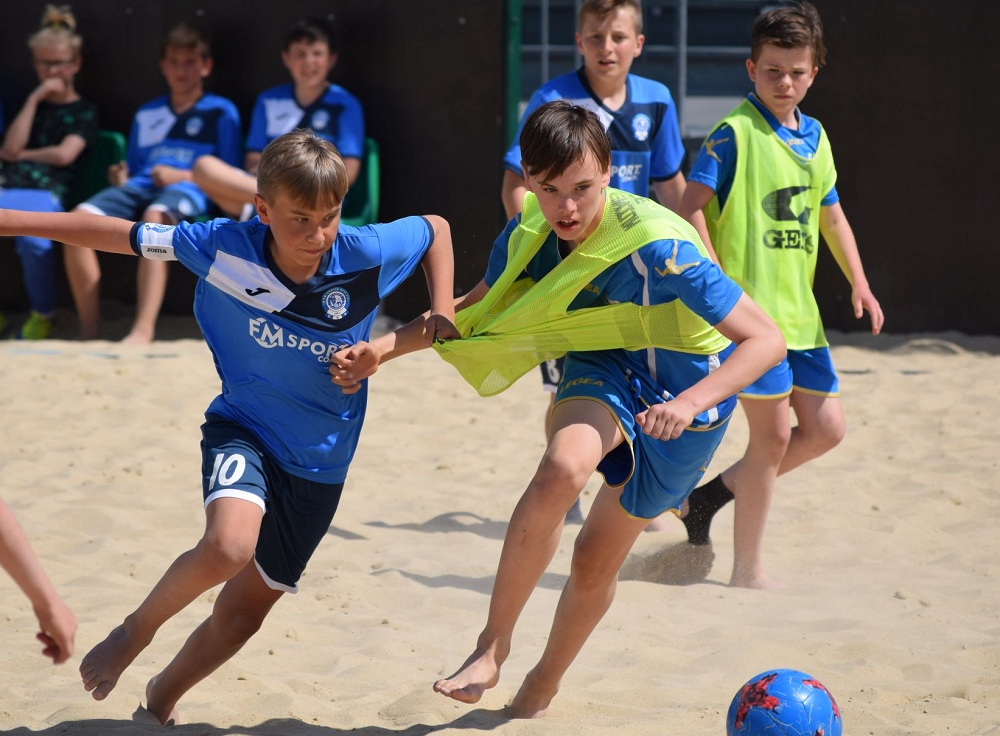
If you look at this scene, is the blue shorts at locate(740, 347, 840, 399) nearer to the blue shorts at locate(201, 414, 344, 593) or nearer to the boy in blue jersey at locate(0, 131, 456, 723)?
the boy in blue jersey at locate(0, 131, 456, 723)

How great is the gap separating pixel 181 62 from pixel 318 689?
19.5 ft

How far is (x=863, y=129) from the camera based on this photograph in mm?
8648

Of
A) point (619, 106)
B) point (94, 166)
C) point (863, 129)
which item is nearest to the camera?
point (619, 106)


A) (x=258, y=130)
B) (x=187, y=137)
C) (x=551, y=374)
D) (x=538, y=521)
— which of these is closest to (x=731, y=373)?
(x=538, y=521)

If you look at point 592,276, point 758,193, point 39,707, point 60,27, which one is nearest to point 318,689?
point 39,707

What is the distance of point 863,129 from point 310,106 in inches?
151

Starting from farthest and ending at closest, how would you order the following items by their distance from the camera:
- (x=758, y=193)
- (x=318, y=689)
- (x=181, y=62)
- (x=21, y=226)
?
(x=181, y=62) → (x=758, y=193) → (x=318, y=689) → (x=21, y=226)

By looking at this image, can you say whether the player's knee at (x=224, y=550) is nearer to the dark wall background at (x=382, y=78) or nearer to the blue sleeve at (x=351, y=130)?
the dark wall background at (x=382, y=78)

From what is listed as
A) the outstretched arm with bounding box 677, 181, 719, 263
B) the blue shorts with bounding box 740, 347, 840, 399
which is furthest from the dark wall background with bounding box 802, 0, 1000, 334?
the outstretched arm with bounding box 677, 181, 719, 263

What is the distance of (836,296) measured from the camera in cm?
877

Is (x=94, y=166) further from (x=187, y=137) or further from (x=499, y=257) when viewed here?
(x=499, y=257)

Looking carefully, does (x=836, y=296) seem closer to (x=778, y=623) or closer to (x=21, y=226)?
(x=778, y=623)

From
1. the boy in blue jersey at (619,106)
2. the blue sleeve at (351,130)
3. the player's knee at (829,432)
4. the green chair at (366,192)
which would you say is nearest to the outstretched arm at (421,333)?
the boy in blue jersey at (619,106)

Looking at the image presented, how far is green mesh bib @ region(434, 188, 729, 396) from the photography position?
313cm
